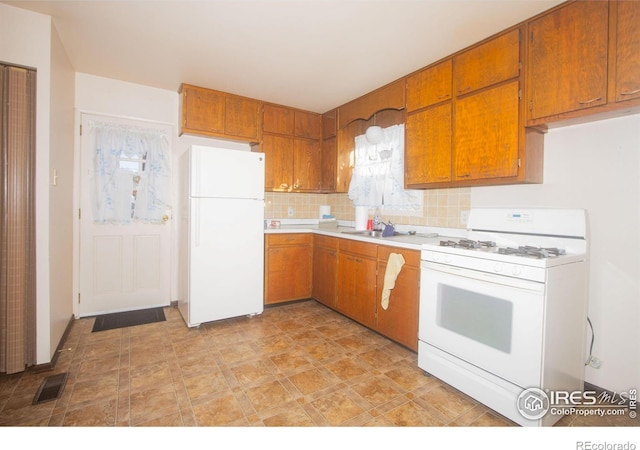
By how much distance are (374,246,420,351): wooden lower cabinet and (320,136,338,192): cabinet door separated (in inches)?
62.1

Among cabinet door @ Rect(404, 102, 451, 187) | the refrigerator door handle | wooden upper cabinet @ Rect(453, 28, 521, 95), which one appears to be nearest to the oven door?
cabinet door @ Rect(404, 102, 451, 187)

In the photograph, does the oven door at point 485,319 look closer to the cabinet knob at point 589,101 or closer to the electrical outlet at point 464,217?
the electrical outlet at point 464,217

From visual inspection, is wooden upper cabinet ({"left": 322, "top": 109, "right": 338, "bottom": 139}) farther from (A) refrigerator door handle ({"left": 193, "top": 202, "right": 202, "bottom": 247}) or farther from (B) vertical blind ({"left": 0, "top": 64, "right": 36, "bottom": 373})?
(B) vertical blind ({"left": 0, "top": 64, "right": 36, "bottom": 373})

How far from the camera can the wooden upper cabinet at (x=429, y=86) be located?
8.60 ft

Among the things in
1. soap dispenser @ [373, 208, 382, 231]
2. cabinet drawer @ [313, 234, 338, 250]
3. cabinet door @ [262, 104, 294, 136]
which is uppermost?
cabinet door @ [262, 104, 294, 136]

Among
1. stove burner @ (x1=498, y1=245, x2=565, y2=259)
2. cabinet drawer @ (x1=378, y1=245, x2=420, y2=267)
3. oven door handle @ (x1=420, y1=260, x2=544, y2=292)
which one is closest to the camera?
oven door handle @ (x1=420, y1=260, x2=544, y2=292)

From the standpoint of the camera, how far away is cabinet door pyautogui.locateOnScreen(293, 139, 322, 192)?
13.4ft

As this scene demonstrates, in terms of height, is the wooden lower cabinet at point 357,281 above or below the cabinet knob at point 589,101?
below

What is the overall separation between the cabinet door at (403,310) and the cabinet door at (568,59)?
1.45m

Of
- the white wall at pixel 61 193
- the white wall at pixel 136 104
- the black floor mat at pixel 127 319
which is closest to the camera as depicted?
the white wall at pixel 61 193

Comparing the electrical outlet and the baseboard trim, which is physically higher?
the electrical outlet

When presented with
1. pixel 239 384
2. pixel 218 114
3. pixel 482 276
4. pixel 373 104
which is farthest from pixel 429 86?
pixel 239 384

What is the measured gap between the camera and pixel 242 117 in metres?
3.65

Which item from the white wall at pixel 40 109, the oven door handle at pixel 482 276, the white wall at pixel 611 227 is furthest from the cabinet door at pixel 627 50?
the white wall at pixel 40 109
